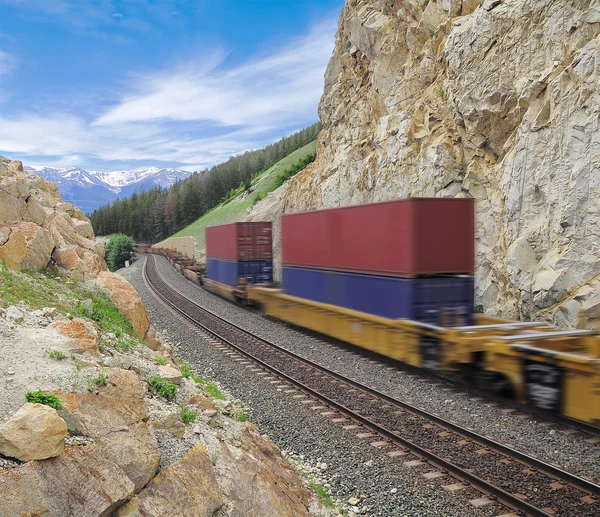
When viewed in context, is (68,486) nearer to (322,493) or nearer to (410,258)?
(322,493)

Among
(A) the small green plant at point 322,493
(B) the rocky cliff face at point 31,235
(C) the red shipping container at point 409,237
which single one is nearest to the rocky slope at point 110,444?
(A) the small green plant at point 322,493

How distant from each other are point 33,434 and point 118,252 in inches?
2609

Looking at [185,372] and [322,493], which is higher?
[185,372]

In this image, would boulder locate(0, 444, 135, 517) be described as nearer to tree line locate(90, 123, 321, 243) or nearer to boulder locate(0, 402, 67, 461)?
boulder locate(0, 402, 67, 461)

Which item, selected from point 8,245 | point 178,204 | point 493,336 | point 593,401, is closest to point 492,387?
point 493,336

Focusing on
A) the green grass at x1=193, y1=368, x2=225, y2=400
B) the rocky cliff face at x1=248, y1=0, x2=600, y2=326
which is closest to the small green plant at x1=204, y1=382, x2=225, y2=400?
the green grass at x1=193, y1=368, x2=225, y2=400

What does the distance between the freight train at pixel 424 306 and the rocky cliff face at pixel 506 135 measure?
4.84 m

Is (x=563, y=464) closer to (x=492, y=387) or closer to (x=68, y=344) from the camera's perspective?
(x=492, y=387)

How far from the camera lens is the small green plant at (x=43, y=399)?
4.85 metres

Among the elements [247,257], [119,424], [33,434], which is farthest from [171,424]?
[247,257]

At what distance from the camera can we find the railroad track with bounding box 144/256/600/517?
645 cm

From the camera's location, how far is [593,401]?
324 inches

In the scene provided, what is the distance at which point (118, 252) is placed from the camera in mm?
66750

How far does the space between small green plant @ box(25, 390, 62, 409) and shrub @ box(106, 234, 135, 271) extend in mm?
61795
